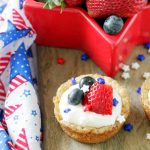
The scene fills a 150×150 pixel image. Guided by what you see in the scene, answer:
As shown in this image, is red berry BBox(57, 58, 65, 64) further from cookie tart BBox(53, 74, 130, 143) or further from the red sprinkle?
cookie tart BBox(53, 74, 130, 143)

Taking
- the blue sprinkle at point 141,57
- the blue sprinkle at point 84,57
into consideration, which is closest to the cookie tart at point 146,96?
the blue sprinkle at point 141,57

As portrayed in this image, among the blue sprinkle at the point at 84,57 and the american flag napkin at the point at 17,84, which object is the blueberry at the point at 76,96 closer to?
the american flag napkin at the point at 17,84

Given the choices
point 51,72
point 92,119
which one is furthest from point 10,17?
point 92,119

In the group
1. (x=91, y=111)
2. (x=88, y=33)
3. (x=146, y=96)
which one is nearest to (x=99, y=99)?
(x=91, y=111)

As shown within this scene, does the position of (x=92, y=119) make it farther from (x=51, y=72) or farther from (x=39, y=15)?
(x=39, y=15)

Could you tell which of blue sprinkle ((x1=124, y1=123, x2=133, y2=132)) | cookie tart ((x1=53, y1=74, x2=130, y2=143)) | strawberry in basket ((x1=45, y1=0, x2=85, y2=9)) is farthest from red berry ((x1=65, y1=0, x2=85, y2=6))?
blue sprinkle ((x1=124, y1=123, x2=133, y2=132))

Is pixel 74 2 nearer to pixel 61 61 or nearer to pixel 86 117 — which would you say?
pixel 61 61
